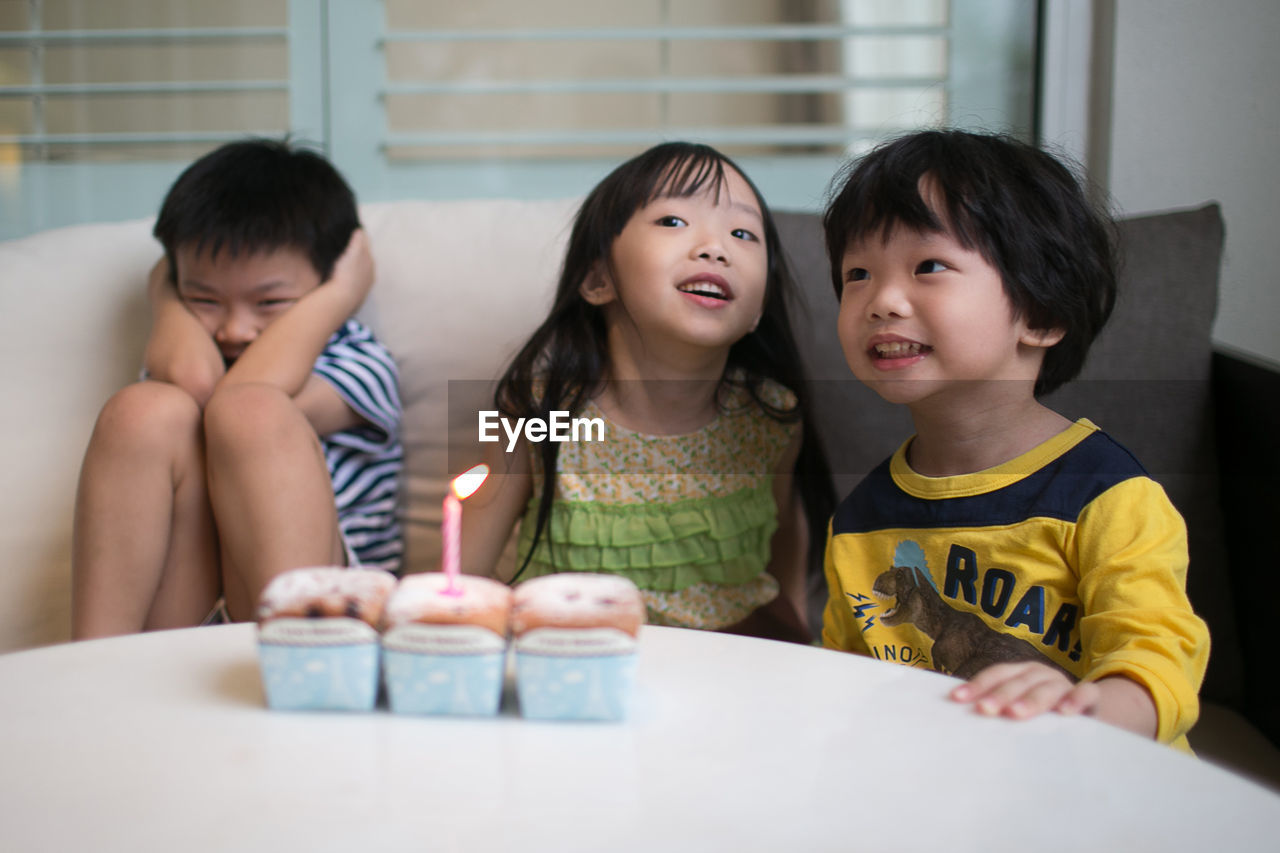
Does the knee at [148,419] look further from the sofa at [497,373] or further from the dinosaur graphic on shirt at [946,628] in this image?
the dinosaur graphic on shirt at [946,628]

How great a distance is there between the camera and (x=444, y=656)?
0.46m

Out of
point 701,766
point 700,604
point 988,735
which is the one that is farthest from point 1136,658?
point 700,604

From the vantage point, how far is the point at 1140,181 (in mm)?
1705

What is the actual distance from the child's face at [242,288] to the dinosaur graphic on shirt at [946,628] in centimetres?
85

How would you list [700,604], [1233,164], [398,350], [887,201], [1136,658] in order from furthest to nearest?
[1233,164] < [398,350] < [700,604] < [887,201] < [1136,658]

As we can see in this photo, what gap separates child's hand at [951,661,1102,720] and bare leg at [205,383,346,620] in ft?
2.41

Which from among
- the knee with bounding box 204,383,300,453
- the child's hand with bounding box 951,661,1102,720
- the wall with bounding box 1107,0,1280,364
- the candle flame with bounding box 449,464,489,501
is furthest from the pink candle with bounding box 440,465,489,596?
the wall with bounding box 1107,0,1280,364

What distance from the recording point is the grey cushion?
1.12m

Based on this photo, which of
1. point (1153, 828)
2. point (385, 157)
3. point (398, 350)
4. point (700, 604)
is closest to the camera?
point (1153, 828)

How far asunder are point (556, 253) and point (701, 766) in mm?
1062

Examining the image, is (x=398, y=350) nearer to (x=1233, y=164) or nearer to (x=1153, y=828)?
(x=1153, y=828)

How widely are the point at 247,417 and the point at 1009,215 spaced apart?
82cm

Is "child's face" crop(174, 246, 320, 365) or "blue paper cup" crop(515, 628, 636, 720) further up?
"child's face" crop(174, 246, 320, 365)

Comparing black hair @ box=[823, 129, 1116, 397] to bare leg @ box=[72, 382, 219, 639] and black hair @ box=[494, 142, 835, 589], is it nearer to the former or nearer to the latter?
black hair @ box=[494, 142, 835, 589]
